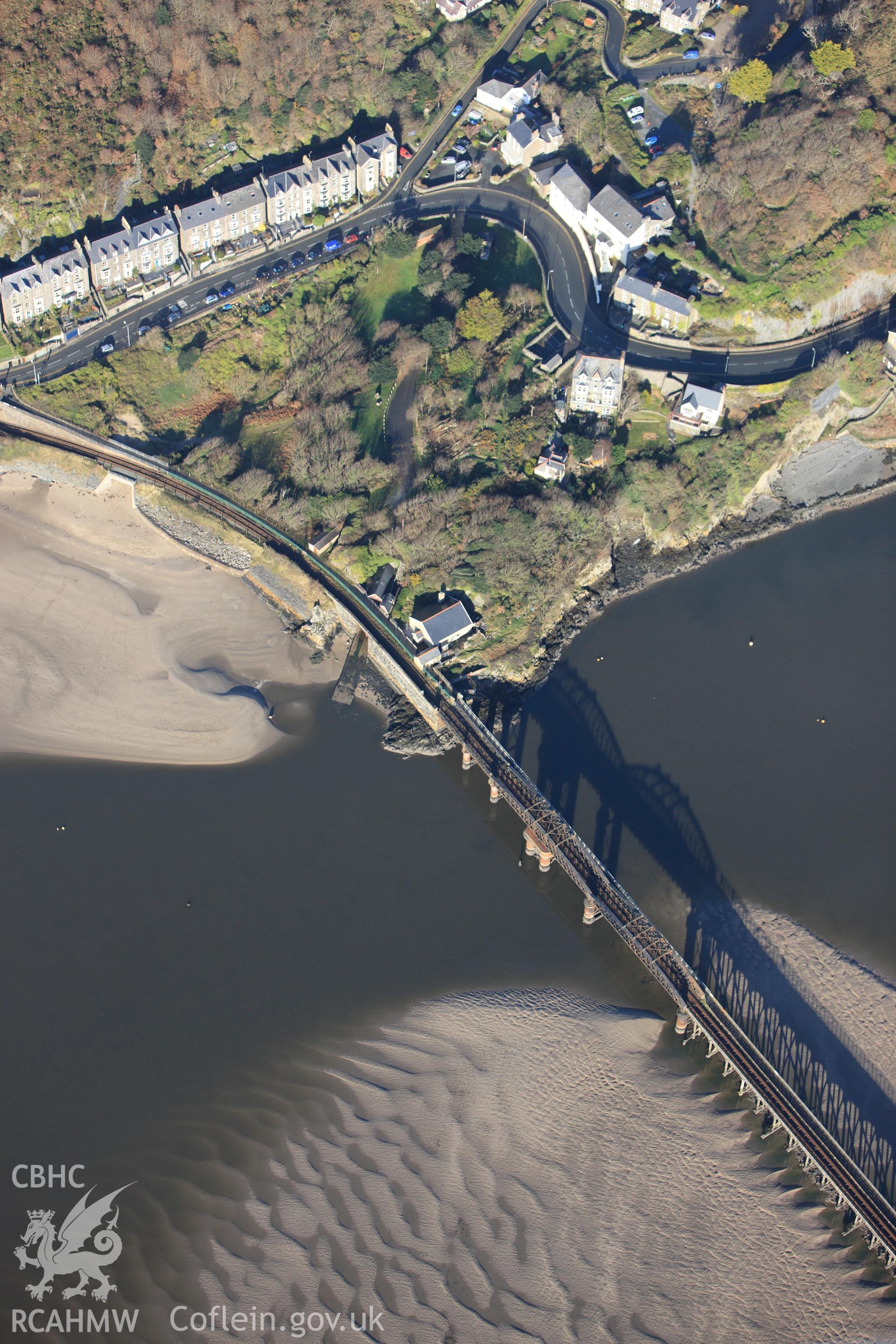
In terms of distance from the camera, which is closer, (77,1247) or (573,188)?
(77,1247)

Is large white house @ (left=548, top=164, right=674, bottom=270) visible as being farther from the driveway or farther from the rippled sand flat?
the rippled sand flat

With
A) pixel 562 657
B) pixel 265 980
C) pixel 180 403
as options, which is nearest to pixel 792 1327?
pixel 265 980

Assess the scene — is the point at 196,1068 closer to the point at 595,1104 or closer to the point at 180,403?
the point at 595,1104

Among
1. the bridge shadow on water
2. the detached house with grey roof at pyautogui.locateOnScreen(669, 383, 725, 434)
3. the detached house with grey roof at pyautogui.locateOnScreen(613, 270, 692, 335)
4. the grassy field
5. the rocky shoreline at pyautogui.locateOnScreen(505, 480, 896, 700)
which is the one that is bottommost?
the bridge shadow on water

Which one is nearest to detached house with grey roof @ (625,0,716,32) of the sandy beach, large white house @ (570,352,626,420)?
large white house @ (570,352,626,420)

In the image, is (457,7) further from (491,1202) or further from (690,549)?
(491,1202)

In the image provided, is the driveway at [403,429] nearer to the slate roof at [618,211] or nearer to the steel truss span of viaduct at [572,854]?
the steel truss span of viaduct at [572,854]

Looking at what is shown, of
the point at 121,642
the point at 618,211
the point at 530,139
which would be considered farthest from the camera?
the point at 530,139

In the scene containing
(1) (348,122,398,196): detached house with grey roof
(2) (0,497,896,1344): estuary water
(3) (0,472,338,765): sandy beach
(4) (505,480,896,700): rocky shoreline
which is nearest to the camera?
(2) (0,497,896,1344): estuary water

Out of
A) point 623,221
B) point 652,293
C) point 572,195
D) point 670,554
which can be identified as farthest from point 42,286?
point 670,554
